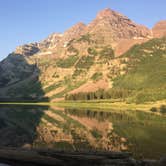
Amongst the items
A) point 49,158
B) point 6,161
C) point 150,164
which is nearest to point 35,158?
point 49,158

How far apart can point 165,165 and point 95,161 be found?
4981mm

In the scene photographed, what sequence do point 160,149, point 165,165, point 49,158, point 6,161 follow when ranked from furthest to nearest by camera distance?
point 160,149 → point 6,161 → point 49,158 → point 165,165

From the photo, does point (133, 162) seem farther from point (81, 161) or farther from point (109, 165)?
point (81, 161)

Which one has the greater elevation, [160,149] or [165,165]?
[165,165]

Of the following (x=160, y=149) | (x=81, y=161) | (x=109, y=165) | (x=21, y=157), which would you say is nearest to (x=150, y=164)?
(x=109, y=165)

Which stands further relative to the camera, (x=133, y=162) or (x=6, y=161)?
(x=6, y=161)

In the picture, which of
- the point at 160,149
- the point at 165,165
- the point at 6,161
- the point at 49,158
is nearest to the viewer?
the point at 165,165

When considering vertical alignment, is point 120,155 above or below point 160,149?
above

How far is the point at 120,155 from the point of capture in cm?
2181

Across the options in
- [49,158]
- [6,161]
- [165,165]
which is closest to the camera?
[165,165]

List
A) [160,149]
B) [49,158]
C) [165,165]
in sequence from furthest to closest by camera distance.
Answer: [160,149] < [49,158] < [165,165]

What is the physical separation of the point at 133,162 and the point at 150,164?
1.32 metres

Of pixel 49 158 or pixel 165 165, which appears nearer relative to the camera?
pixel 165 165

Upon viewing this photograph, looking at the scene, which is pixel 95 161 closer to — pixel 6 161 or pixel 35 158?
pixel 35 158
